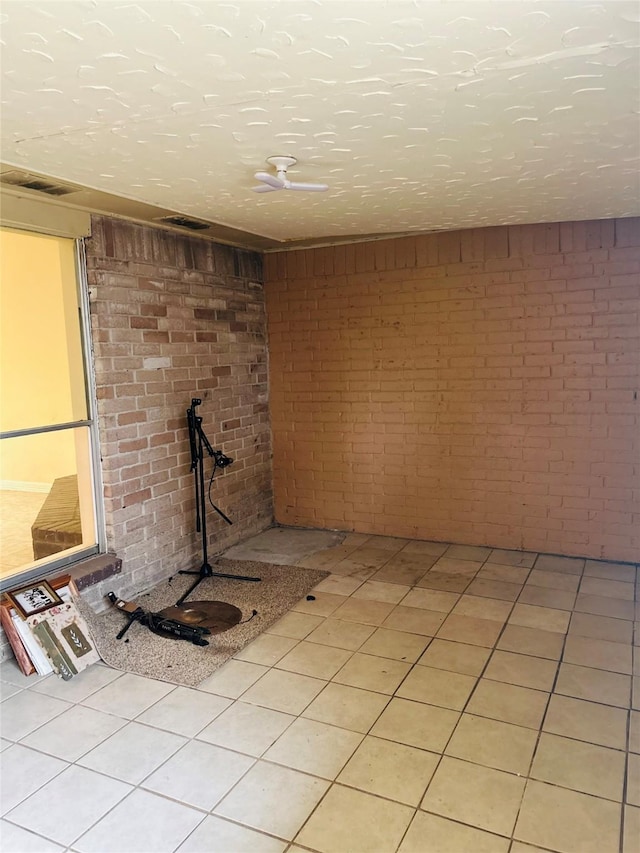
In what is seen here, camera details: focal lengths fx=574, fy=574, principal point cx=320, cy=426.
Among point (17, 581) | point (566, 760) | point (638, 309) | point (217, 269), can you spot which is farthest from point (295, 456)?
point (566, 760)

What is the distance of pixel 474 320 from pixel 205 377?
214 centimetres

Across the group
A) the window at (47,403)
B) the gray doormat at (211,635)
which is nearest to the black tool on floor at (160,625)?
the gray doormat at (211,635)

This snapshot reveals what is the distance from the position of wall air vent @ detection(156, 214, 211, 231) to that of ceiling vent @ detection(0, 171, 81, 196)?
756 mm

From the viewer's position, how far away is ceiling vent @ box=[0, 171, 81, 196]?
9.12 ft

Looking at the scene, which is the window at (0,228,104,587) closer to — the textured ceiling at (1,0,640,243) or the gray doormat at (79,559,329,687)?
the gray doormat at (79,559,329,687)

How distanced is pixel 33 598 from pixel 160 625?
0.72m

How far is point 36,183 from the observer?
9.53 ft

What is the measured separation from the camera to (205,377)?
177 inches

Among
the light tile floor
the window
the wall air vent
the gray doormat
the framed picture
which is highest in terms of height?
the wall air vent

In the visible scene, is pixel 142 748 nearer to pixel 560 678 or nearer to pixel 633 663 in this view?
pixel 560 678

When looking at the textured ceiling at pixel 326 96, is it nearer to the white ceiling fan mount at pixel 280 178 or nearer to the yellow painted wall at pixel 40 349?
the white ceiling fan mount at pixel 280 178

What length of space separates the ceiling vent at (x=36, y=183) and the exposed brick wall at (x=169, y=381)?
0.49m

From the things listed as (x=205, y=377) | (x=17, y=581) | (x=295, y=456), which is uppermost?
(x=205, y=377)

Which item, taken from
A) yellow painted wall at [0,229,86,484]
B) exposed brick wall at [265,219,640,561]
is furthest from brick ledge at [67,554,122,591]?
exposed brick wall at [265,219,640,561]
